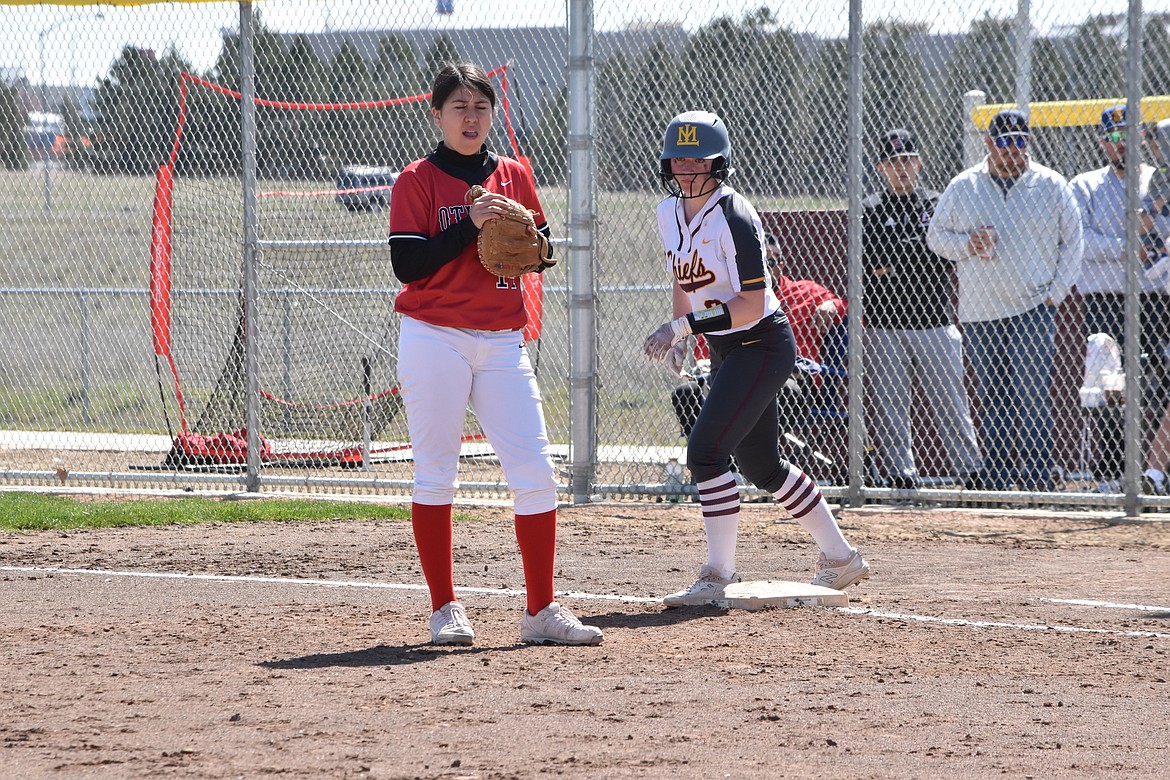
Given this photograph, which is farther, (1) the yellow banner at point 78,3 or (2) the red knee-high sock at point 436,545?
(1) the yellow banner at point 78,3

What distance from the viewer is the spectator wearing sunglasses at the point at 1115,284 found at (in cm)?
929

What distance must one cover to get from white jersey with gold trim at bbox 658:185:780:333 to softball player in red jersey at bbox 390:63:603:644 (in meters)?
0.82

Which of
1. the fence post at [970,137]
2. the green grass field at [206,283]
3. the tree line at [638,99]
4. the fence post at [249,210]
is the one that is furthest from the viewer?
the fence post at [970,137]

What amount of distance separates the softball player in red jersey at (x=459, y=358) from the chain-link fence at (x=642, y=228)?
3795 millimetres

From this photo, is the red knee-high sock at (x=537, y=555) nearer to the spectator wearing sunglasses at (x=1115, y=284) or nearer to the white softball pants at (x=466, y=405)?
the white softball pants at (x=466, y=405)

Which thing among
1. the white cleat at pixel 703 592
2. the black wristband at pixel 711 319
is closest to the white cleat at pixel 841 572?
the white cleat at pixel 703 592

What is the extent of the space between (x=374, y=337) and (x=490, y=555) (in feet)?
14.6

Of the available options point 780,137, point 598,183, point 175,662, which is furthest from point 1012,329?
point 175,662

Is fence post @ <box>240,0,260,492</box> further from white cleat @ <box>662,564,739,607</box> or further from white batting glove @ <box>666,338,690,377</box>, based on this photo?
white cleat @ <box>662,564,739,607</box>

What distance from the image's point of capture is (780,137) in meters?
10.3

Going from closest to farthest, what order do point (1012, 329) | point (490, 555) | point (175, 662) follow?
point (175, 662), point (490, 555), point (1012, 329)

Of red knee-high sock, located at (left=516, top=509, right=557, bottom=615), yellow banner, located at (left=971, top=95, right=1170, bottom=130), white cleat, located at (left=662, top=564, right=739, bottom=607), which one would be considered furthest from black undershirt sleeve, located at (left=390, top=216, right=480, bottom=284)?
yellow banner, located at (left=971, top=95, right=1170, bottom=130)

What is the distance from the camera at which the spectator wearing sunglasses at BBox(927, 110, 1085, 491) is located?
903cm

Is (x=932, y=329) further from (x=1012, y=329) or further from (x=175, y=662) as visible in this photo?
(x=175, y=662)
